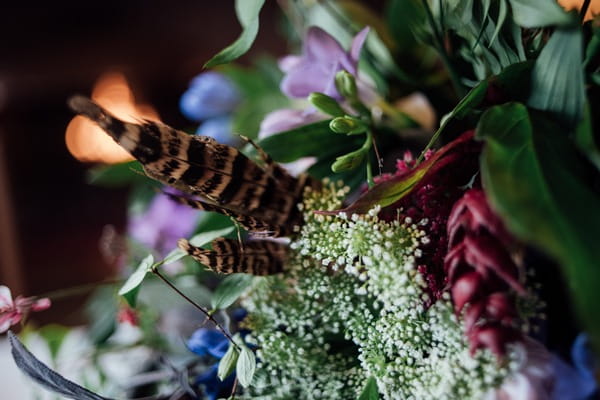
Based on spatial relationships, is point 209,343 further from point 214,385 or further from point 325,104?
point 325,104

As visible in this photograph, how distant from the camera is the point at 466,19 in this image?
36cm

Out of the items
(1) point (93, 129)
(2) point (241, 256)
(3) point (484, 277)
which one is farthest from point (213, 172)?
(1) point (93, 129)

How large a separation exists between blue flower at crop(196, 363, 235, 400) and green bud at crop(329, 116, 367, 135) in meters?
0.19

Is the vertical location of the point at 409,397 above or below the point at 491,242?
below

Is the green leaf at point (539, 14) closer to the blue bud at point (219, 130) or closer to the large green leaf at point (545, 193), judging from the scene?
the large green leaf at point (545, 193)

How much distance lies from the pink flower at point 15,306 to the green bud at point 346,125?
22 cm

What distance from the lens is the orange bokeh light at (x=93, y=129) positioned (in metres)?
1.51

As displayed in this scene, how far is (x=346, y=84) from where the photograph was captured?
429 millimetres

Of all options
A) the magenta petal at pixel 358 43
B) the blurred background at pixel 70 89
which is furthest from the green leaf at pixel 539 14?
the blurred background at pixel 70 89

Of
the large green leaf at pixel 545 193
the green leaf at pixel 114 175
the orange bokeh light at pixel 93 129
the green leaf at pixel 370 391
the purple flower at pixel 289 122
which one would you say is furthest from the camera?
the orange bokeh light at pixel 93 129

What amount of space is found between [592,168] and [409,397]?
0.54 feet

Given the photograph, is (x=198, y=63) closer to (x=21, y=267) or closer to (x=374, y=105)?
(x=21, y=267)

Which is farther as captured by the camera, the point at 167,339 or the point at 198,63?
the point at 198,63

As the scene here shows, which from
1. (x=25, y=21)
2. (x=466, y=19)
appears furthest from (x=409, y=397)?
(x=25, y=21)
